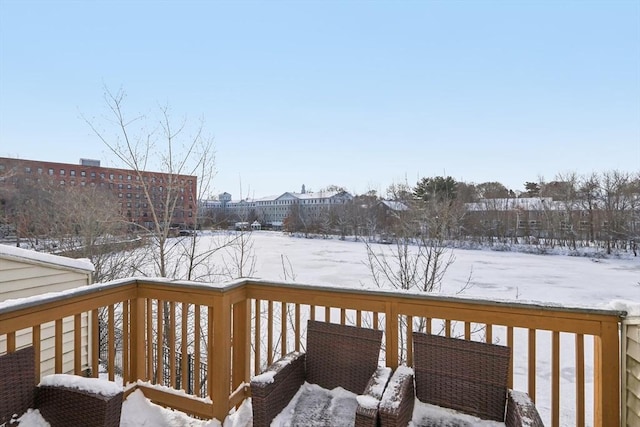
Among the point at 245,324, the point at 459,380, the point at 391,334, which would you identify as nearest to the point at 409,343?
the point at 391,334

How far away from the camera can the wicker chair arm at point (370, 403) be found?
1544 millimetres

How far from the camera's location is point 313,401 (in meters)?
1.96

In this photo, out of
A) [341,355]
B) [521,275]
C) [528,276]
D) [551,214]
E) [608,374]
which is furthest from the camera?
[551,214]

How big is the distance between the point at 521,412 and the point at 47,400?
216cm

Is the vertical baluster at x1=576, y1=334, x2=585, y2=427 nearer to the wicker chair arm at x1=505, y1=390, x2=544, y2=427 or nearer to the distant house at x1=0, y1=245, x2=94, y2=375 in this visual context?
the wicker chair arm at x1=505, y1=390, x2=544, y2=427

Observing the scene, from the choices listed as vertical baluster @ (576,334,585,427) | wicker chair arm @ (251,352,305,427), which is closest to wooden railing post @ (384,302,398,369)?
wicker chair arm @ (251,352,305,427)

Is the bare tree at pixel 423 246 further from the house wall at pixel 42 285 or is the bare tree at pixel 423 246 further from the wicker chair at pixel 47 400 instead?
the wicker chair at pixel 47 400

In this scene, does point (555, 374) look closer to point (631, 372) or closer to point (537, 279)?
point (631, 372)

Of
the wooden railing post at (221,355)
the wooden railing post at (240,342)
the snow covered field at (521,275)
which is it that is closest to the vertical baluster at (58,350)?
the wooden railing post at (221,355)

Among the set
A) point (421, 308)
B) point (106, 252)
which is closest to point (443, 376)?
point (421, 308)

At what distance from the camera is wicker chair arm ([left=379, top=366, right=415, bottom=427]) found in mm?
1542

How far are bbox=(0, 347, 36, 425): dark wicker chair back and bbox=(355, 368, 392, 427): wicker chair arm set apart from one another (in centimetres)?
151

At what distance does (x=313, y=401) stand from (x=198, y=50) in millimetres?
7386

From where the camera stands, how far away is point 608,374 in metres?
1.69
